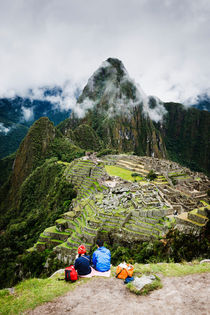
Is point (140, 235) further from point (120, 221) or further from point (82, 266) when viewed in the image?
point (82, 266)

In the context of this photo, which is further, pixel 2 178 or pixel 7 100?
pixel 7 100

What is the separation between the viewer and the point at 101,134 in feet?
433

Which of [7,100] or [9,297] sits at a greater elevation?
[7,100]

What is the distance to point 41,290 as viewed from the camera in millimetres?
5914

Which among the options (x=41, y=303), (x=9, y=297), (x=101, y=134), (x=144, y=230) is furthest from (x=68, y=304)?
(x=101, y=134)

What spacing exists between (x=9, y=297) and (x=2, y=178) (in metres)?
105

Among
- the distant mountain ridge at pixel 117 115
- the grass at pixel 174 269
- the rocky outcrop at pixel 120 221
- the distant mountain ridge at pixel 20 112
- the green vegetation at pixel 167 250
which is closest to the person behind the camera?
the grass at pixel 174 269

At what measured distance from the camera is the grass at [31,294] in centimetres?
526

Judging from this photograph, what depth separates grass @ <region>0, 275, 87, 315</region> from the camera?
5256 millimetres

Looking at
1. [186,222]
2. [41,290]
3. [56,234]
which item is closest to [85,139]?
[56,234]

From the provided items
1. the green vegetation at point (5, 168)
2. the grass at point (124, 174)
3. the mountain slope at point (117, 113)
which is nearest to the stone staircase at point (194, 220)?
the grass at point (124, 174)

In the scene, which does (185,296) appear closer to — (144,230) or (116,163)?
(144,230)

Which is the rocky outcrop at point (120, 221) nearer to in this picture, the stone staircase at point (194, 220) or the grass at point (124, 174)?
the stone staircase at point (194, 220)

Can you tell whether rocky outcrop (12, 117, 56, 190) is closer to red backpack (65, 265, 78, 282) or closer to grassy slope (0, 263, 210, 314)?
grassy slope (0, 263, 210, 314)
